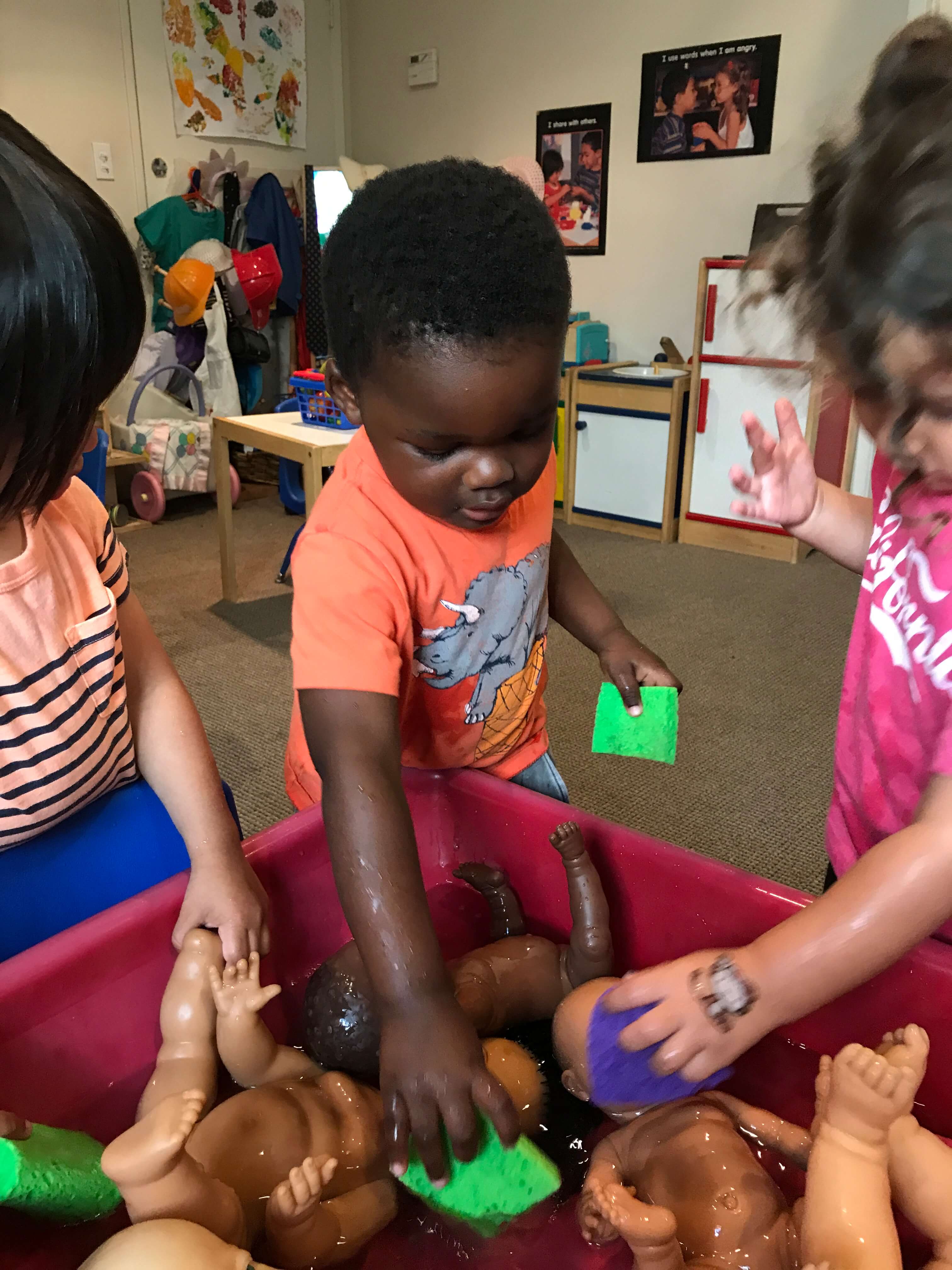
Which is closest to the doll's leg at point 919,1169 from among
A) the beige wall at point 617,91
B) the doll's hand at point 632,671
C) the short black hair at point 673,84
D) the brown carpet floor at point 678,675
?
the doll's hand at point 632,671

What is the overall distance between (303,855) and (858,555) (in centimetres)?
49

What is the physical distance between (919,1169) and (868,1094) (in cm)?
7

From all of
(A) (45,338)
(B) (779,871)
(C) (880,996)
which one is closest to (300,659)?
(A) (45,338)

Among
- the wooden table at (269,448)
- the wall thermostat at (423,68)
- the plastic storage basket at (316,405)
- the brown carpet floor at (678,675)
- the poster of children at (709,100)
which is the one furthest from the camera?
the wall thermostat at (423,68)

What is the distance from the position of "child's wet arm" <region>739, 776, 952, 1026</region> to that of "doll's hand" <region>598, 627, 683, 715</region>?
0.32 meters

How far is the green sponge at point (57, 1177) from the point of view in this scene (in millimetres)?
445

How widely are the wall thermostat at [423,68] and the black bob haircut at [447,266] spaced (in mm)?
3537

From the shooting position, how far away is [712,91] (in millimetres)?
2887

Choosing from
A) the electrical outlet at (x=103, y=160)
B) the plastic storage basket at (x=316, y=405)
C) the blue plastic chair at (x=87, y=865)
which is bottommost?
the blue plastic chair at (x=87, y=865)

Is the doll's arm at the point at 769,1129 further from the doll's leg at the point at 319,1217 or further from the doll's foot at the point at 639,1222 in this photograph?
the doll's leg at the point at 319,1217

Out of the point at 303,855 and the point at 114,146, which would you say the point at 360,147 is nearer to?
the point at 114,146

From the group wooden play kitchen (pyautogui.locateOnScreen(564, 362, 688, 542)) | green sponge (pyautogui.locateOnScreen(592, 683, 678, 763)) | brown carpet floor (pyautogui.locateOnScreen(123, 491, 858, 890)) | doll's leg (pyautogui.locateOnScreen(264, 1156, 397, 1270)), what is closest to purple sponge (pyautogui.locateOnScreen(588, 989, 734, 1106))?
doll's leg (pyautogui.locateOnScreen(264, 1156, 397, 1270))

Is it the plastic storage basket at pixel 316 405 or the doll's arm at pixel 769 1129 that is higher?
the plastic storage basket at pixel 316 405

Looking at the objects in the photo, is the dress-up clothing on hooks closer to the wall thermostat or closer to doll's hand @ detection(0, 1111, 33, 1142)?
the wall thermostat
